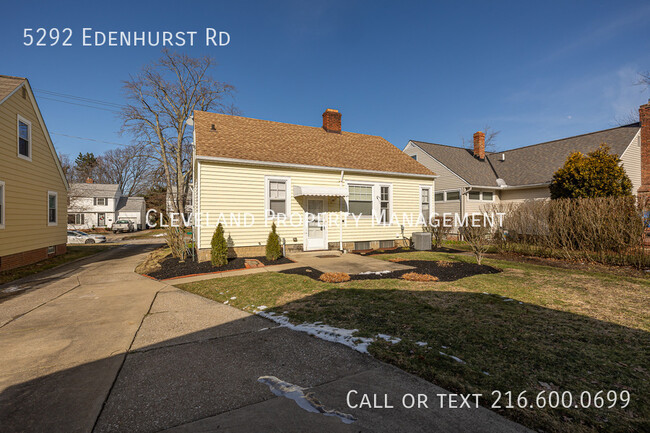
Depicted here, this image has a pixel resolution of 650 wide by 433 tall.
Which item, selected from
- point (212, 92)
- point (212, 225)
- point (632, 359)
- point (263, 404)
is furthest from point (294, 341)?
point (212, 92)

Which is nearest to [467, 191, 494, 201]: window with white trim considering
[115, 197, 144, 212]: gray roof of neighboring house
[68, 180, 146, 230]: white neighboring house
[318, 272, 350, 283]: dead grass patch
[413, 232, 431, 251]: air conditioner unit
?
[413, 232, 431, 251]: air conditioner unit

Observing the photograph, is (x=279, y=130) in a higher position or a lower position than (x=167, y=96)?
lower

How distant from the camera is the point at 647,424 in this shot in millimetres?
2217

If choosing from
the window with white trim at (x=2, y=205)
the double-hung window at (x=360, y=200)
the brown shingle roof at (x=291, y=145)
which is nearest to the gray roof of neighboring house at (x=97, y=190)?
the window with white trim at (x=2, y=205)

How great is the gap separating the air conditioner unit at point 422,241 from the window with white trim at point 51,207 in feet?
52.9

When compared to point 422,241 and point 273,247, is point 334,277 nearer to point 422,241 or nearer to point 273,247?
point 273,247

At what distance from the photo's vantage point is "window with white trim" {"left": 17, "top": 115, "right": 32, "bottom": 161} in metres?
11.2

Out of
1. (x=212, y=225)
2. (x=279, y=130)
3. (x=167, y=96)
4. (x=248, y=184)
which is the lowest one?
(x=212, y=225)

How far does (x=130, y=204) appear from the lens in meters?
44.8

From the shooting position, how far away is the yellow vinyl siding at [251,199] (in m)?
10.2

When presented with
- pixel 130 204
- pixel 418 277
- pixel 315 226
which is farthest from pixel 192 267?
pixel 130 204

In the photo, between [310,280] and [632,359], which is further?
[310,280]

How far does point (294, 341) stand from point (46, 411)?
2.33m

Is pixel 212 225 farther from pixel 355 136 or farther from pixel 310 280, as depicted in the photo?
pixel 355 136
